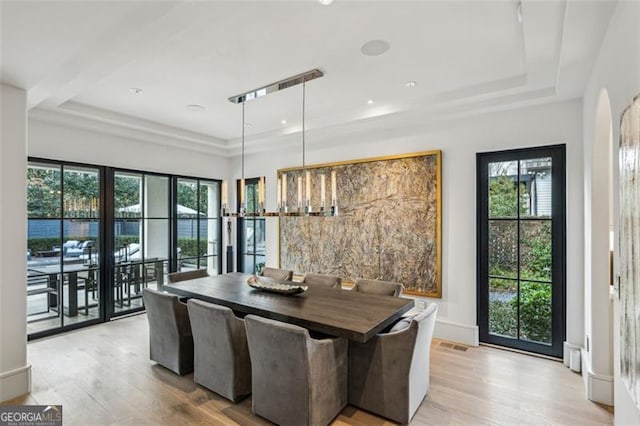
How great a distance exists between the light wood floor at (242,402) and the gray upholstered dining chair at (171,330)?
0.13m

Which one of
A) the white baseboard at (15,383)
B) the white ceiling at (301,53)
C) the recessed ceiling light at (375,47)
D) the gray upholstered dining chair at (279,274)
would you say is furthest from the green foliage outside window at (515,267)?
the white baseboard at (15,383)

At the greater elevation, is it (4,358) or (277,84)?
(277,84)

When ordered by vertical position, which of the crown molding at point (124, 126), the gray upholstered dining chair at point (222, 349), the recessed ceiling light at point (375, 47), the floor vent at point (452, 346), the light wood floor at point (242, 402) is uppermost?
the recessed ceiling light at point (375, 47)

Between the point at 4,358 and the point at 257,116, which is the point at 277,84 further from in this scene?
the point at 4,358

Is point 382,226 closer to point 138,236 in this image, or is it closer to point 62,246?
point 138,236

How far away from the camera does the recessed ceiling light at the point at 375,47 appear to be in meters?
2.60

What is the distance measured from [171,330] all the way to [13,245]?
154cm

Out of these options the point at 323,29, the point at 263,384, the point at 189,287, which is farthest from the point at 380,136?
the point at 263,384

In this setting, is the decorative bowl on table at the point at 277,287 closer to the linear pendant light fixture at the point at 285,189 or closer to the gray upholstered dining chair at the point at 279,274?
the gray upholstered dining chair at the point at 279,274

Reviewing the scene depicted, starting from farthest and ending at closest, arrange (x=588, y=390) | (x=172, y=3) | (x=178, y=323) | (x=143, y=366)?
(x=143, y=366) → (x=178, y=323) → (x=588, y=390) → (x=172, y=3)

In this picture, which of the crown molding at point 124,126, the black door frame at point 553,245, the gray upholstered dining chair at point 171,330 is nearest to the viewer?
the gray upholstered dining chair at point 171,330

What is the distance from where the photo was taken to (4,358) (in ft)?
9.25

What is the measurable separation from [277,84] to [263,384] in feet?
9.05

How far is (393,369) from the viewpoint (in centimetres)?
245
